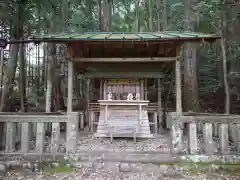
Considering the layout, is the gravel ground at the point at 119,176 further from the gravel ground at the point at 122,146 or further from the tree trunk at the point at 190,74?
the tree trunk at the point at 190,74

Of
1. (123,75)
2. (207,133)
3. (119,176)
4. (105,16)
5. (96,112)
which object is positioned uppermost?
(105,16)

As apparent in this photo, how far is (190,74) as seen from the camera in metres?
7.89

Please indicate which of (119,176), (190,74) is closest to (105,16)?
(190,74)

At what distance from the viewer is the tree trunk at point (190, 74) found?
7.81 meters

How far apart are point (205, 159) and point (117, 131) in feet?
9.29

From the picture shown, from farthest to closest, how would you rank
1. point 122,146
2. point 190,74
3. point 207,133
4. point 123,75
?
1. point 190,74
2. point 123,75
3. point 122,146
4. point 207,133

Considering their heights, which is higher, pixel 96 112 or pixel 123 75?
pixel 123 75

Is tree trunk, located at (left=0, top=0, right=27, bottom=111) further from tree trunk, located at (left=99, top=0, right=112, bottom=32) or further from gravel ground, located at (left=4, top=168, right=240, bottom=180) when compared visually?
tree trunk, located at (left=99, top=0, right=112, bottom=32)

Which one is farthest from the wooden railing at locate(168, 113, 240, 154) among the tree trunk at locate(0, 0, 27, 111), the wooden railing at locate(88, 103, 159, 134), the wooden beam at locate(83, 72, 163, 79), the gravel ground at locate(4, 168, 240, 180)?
the tree trunk at locate(0, 0, 27, 111)

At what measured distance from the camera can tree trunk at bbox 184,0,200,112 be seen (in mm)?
7812

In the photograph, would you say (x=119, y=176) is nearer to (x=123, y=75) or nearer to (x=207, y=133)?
(x=207, y=133)

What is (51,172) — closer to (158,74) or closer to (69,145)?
(69,145)

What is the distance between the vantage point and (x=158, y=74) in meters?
7.33

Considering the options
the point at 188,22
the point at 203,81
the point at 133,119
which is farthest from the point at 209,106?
the point at 133,119
